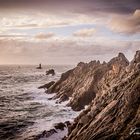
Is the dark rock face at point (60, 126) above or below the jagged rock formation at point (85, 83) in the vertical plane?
below

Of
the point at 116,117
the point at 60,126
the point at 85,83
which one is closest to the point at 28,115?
the point at 60,126

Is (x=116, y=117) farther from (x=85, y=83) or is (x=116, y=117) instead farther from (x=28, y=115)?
(x=85, y=83)

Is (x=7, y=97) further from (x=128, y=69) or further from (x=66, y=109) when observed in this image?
(x=128, y=69)

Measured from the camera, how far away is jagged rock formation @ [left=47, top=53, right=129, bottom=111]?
57778 millimetres

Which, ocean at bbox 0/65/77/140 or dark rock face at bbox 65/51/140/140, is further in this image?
ocean at bbox 0/65/77/140

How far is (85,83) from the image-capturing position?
67.6 metres

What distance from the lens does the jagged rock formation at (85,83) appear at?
5778 cm

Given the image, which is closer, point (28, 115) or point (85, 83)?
point (28, 115)

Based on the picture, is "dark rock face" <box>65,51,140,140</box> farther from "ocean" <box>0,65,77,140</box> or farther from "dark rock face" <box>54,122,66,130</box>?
"ocean" <box>0,65,77,140</box>

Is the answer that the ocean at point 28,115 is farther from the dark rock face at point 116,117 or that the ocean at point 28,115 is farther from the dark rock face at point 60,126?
the dark rock face at point 116,117

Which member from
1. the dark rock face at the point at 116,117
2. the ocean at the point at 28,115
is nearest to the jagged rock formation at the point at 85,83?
the ocean at the point at 28,115

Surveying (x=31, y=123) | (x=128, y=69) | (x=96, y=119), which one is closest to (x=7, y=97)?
(x=31, y=123)

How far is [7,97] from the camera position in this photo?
77.6m

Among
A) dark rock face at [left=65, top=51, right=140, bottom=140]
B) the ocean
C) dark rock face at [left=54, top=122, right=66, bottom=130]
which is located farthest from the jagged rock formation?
dark rock face at [left=65, top=51, right=140, bottom=140]
